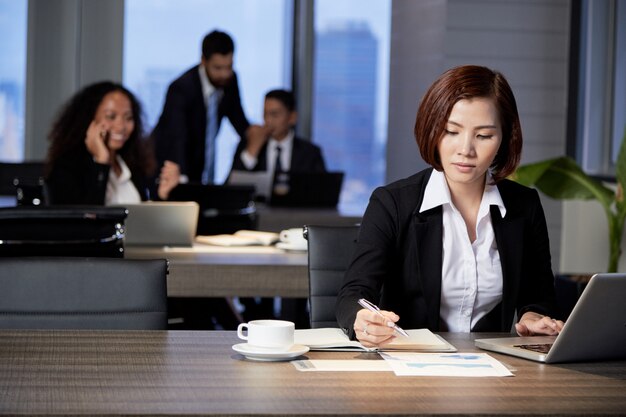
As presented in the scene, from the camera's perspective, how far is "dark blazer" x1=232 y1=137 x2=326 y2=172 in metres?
6.92

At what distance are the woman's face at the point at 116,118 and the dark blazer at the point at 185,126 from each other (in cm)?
205

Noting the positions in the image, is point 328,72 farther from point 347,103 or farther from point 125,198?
point 125,198

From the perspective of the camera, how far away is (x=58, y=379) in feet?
5.62

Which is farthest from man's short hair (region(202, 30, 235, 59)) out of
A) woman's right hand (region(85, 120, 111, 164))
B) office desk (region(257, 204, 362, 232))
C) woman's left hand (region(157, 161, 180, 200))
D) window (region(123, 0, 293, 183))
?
woman's right hand (region(85, 120, 111, 164))

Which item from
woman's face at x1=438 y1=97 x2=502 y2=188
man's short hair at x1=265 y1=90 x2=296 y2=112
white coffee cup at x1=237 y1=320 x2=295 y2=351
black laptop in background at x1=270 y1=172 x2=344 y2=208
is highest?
man's short hair at x1=265 y1=90 x2=296 y2=112

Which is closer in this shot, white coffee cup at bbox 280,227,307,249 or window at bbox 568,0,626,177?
white coffee cup at bbox 280,227,307,249

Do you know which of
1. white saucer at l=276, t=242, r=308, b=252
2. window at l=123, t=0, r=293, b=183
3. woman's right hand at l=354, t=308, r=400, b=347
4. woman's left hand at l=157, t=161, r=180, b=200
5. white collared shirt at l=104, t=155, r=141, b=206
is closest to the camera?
woman's right hand at l=354, t=308, r=400, b=347

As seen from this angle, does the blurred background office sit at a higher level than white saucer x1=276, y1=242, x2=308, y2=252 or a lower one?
higher

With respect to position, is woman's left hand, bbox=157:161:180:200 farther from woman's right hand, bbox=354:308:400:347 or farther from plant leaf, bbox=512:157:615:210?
woman's right hand, bbox=354:308:400:347

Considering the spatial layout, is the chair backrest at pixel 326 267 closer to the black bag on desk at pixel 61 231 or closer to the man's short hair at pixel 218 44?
the black bag on desk at pixel 61 231

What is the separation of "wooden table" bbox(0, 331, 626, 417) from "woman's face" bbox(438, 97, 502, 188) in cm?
51

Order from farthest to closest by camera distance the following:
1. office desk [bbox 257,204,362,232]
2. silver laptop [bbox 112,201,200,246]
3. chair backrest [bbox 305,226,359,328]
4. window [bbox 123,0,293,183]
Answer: window [bbox 123,0,293,183], office desk [bbox 257,204,362,232], silver laptop [bbox 112,201,200,246], chair backrest [bbox 305,226,359,328]

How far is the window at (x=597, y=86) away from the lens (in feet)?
19.1

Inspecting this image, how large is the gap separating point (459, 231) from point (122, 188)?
7.49 feet
